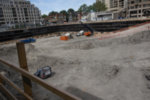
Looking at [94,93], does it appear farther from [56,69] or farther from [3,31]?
[3,31]

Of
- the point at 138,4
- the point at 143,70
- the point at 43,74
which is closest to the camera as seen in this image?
the point at 143,70

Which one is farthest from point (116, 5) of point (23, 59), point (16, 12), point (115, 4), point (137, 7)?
point (23, 59)

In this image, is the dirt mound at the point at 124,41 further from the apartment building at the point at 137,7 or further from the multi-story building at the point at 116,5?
the multi-story building at the point at 116,5

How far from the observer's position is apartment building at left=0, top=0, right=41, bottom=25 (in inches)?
3907

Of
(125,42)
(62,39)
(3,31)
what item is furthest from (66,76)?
(3,31)

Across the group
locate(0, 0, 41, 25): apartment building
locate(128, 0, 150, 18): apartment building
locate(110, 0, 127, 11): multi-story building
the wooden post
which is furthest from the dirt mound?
locate(0, 0, 41, 25): apartment building

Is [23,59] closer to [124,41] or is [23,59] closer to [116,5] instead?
[124,41]

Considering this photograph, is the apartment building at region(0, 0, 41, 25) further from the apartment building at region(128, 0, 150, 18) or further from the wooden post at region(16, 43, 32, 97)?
the wooden post at region(16, 43, 32, 97)

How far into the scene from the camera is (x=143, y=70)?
1072 cm

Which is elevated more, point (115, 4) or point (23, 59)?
point (115, 4)

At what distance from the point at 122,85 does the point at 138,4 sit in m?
78.4

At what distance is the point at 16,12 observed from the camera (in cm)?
10738

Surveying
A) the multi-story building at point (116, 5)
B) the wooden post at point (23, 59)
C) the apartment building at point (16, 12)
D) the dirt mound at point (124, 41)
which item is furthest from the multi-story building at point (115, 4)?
the wooden post at point (23, 59)

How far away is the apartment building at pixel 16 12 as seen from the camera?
99.2 meters
